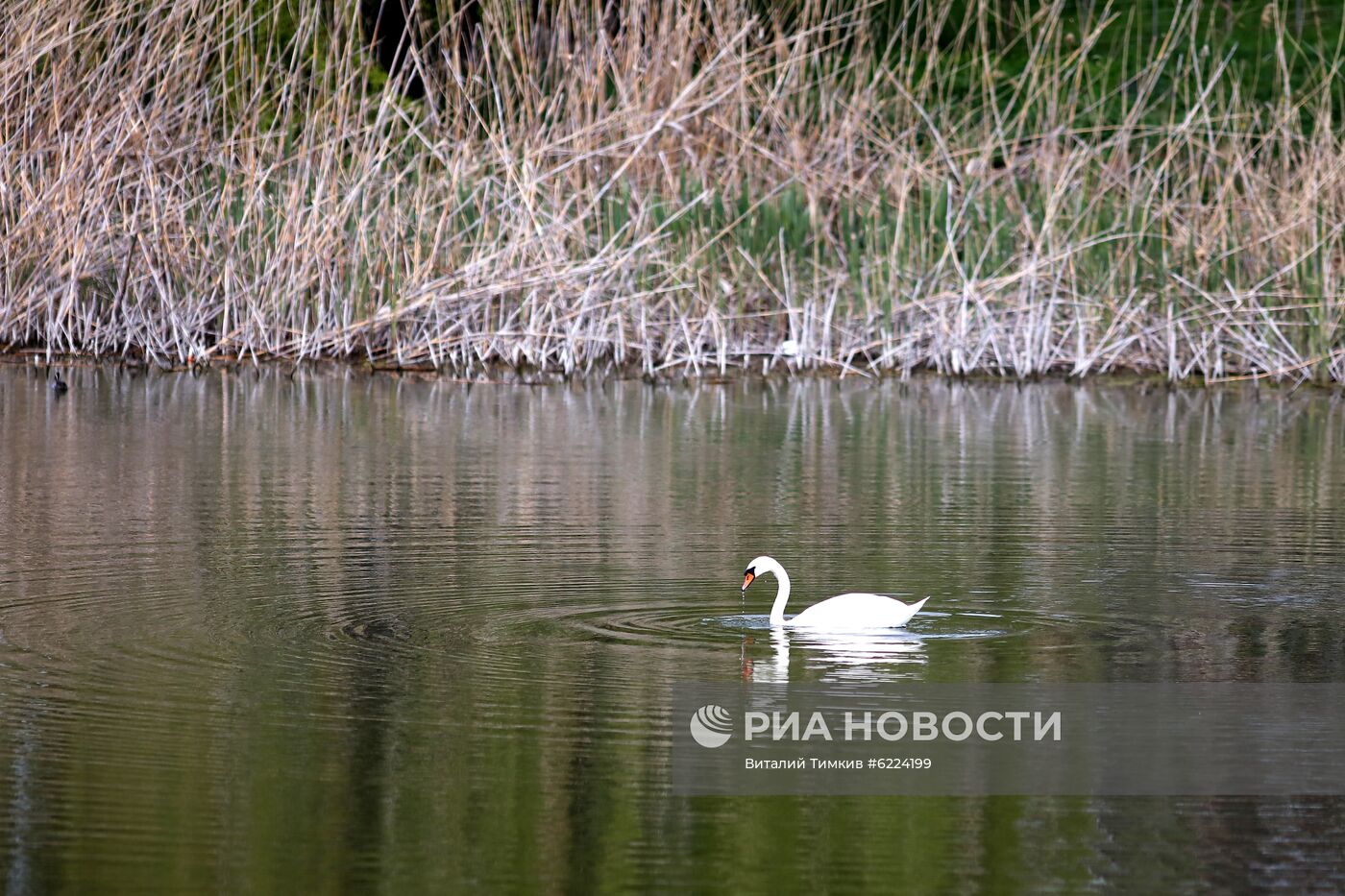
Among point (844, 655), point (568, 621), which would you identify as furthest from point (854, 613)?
point (568, 621)

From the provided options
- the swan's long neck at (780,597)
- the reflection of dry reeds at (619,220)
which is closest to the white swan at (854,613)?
the swan's long neck at (780,597)

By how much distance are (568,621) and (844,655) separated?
83 centimetres

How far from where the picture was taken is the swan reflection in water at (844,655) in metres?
5.39

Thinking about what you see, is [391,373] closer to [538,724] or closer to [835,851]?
[538,724]

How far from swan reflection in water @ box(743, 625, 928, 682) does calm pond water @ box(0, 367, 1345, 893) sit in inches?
0.7

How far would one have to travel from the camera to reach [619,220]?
570 inches

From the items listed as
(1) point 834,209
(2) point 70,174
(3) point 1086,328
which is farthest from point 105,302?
(3) point 1086,328

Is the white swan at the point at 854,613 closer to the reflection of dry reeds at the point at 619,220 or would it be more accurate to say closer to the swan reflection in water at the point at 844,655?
the swan reflection in water at the point at 844,655

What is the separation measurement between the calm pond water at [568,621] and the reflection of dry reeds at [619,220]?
1.97 m

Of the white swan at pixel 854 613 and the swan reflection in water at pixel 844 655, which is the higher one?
the white swan at pixel 854 613

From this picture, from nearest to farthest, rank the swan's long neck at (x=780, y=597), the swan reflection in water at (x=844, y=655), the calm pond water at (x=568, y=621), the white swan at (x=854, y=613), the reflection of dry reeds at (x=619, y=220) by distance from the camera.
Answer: the calm pond water at (x=568, y=621) < the swan reflection in water at (x=844, y=655) < the white swan at (x=854, y=613) < the swan's long neck at (x=780, y=597) < the reflection of dry reeds at (x=619, y=220)

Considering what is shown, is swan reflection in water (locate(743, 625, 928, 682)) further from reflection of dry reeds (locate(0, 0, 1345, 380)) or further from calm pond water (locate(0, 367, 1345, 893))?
reflection of dry reeds (locate(0, 0, 1345, 380))

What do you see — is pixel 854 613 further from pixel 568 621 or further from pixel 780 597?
pixel 568 621

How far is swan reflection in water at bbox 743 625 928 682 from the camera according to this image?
539cm
